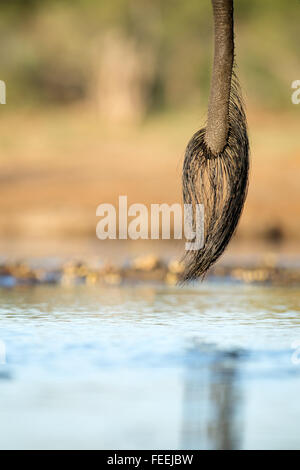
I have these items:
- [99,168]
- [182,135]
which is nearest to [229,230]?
[99,168]

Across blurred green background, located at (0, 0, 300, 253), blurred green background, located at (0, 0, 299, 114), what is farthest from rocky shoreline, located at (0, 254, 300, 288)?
blurred green background, located at (0, 0, 299, 114)

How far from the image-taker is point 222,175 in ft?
14.1

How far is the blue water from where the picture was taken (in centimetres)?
Result: 323

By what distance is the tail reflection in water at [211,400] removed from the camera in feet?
10.5

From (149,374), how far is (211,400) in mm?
409

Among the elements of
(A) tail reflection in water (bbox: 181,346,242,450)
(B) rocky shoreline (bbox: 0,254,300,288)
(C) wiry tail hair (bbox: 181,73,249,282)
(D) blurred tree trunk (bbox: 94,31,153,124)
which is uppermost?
(D) blurred tree trunk (bbox: 94,31,153,124)

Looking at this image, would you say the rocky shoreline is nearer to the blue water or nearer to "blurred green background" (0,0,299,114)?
the blue water

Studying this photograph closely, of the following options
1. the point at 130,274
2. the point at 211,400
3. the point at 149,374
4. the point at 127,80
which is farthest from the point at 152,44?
the point at 211,400

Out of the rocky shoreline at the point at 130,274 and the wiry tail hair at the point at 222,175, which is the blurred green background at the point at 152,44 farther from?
the wiry tail hair at the point at 222,175

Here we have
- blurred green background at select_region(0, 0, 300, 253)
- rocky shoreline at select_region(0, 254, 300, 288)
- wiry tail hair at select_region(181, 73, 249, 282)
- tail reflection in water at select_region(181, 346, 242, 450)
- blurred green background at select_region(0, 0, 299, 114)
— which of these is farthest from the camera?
blurred green background at select_region(0, 0, 299, 114)

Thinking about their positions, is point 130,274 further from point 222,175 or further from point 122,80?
point 122,80

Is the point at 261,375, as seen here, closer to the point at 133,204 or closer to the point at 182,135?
the point at 133,204

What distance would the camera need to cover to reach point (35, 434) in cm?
319

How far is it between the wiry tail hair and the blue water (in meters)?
0.52
